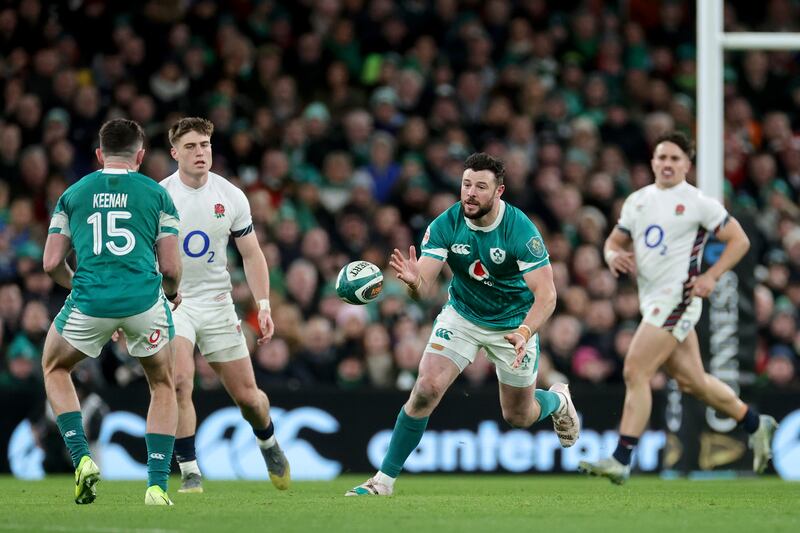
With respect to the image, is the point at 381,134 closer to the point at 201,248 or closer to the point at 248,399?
the point at 201,248

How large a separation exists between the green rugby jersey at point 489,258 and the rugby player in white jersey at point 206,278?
1.30m

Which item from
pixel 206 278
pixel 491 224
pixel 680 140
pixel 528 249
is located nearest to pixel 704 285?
pixel 680 140

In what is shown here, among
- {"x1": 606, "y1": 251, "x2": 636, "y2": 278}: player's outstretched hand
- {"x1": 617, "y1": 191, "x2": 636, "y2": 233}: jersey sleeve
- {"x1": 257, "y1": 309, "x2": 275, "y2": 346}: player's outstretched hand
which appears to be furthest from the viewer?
{"x1": 617, "y1": 191, "x2": 636, "y2": 233}: jersey sleeve

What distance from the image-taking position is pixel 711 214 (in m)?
11.2

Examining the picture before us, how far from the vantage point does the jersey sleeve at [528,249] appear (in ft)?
30.9

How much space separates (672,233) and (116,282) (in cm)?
483

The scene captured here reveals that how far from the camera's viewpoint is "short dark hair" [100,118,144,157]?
8.25 metres

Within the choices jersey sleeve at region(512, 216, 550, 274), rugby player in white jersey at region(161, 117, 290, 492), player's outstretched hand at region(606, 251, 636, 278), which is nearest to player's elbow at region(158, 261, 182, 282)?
rugby player in white jersey at region(161, 117, 290, 492)

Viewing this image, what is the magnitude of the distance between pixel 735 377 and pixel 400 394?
3.13m

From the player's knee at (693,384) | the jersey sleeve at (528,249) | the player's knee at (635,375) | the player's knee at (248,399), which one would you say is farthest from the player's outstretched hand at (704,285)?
the player's knee at (248,399)

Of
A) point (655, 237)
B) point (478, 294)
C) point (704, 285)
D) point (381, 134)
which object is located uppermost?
point (381, 134)

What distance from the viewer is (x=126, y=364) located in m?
13.8

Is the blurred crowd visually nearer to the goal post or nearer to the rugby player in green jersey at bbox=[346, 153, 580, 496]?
the goal post

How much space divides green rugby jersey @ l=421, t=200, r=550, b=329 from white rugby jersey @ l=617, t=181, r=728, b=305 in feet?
5.88
